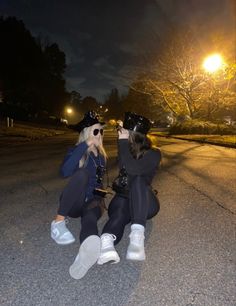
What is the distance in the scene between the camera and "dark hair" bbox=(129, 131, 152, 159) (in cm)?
414

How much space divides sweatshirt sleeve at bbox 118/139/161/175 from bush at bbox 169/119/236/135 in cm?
2736

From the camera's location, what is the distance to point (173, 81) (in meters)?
32.8

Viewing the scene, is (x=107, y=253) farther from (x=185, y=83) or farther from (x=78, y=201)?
(x=185, y=83)

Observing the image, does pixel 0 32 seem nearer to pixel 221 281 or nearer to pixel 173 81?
pixel 173 81

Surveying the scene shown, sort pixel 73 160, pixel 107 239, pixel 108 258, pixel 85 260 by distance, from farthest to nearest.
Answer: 1. pixel 73 160
2. pixel 107 239
3. pixel 108 258
4. pixel 85 260

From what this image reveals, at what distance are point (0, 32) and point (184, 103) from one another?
21.3 m

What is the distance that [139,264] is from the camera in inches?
138

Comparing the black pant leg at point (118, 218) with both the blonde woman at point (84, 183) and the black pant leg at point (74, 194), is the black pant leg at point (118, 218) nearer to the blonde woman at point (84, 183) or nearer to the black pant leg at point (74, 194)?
the blonde woman at point (84, 183)

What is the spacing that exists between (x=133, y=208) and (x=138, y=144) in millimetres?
814

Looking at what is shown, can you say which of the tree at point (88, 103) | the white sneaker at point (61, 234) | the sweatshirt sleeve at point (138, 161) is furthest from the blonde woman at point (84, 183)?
the tree at point (88, 103)

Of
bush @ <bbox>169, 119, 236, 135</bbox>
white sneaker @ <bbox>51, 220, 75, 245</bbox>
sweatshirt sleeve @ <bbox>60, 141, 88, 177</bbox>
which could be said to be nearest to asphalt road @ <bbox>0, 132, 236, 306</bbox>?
white sneaker @ <bbox>51, 220, 75, 245</bbox>

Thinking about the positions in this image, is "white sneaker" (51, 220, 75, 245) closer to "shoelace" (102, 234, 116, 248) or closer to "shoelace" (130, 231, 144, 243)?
"shoelace" (102, 234, 116, 248)

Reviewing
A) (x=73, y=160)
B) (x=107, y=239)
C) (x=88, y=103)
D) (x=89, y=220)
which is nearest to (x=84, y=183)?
(x=73, y=160)

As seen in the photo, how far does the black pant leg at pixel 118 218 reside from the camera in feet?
11.9
